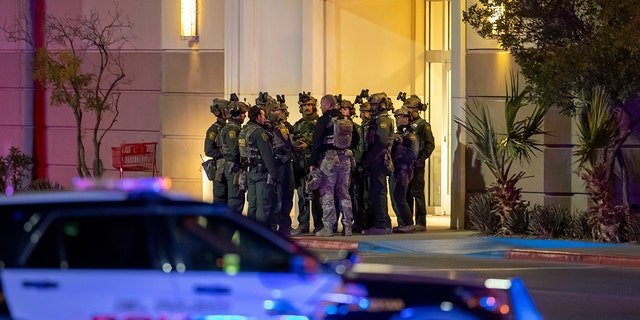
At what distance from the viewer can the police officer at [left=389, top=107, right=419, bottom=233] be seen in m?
21.4

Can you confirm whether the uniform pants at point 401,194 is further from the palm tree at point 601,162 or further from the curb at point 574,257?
the curb at point 574,257

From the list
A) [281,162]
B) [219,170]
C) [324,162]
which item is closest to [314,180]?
[324,162]

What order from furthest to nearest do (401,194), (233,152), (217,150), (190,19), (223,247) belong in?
(190,19) → (217,150) → (401,194) → (233,152) → (223,247)

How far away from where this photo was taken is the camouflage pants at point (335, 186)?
20688mm

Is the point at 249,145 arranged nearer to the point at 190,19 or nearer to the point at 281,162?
the point at 281,162

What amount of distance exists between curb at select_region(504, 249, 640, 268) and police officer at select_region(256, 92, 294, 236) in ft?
13.7

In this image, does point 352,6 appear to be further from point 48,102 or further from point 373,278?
point 373,278

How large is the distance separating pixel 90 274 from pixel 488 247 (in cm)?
1213

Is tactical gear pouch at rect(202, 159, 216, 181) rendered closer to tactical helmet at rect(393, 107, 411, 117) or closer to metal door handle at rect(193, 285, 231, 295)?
tactical helmet at rect(393, 107, 411, 117)

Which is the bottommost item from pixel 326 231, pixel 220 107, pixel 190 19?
pixel 326 231

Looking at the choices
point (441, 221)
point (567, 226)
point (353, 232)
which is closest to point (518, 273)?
point (567, 226)

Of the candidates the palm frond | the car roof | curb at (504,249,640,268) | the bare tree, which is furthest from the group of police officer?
the car roof

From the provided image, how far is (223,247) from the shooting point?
8141 millimetres

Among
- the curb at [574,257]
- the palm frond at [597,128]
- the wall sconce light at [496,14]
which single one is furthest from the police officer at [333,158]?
the palm frond at [597,128]
